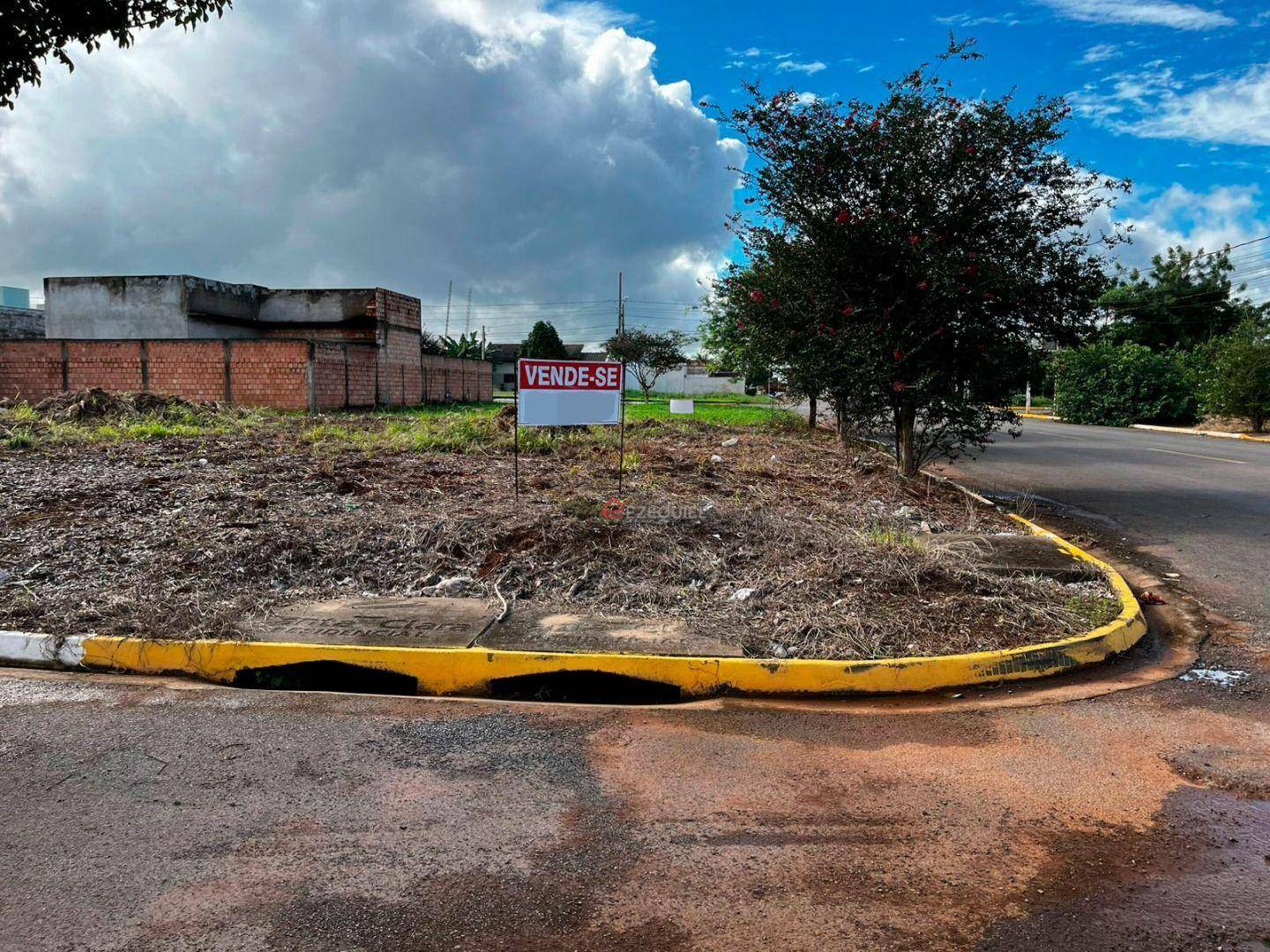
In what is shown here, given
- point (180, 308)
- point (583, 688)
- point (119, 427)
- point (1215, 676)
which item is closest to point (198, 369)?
point (180, 308)

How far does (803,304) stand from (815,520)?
3351 mm

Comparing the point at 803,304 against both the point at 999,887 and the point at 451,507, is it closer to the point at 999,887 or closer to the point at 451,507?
the point at 451,507

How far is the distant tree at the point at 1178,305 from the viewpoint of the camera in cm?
4659

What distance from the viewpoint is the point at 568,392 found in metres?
7.57

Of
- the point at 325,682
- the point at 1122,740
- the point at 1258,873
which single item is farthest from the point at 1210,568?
the point at 325,682

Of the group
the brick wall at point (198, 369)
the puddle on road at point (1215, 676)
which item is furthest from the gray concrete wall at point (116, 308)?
the puddle on road at point (1215, 676)

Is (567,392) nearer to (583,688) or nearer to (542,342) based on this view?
(583,688)

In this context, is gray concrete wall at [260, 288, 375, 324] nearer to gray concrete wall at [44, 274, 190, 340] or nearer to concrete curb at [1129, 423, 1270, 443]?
gray concrete wall at [44, 274, 190, 340]

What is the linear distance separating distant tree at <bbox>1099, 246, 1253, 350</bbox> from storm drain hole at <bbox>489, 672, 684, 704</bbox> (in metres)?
49.1

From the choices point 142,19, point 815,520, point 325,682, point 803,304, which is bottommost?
point 325,682

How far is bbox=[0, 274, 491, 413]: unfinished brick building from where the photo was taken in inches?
947

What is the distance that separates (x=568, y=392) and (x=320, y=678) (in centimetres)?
353

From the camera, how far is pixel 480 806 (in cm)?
325

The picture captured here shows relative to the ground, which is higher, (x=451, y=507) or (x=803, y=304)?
Answer: (x=803, y=304)
